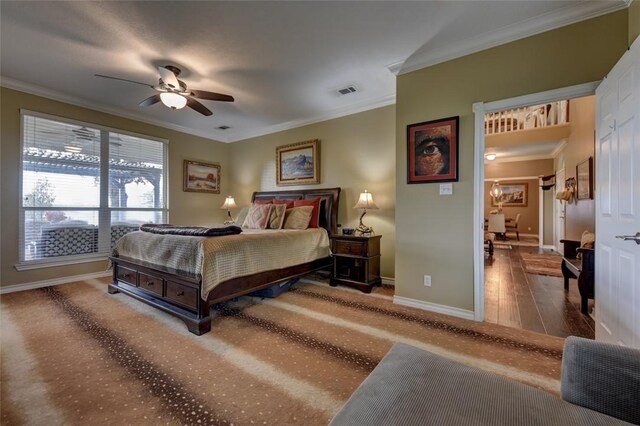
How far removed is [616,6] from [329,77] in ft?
8.36

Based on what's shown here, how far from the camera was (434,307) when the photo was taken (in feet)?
9.37

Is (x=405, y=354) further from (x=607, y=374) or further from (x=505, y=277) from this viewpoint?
(x=505, y=277)

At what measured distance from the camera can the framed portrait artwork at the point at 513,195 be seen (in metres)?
9.83

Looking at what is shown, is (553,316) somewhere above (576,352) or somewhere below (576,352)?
below

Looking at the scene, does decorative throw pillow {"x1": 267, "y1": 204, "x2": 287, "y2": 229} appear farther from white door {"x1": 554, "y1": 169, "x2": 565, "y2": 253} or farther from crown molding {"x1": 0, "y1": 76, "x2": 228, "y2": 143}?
white door {"x1": 554, "y1": 169, "x2": 565, "y2": 253}

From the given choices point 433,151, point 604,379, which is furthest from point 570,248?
point 604,379

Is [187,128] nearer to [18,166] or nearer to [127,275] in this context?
[18,166]

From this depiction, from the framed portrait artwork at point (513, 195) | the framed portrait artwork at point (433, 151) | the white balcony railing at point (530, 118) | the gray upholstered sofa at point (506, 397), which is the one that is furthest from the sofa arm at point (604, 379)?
the framed portrait artwork at point (513, 195)

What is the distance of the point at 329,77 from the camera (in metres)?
3.36

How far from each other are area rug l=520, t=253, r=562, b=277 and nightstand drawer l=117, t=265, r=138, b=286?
5.95 meters

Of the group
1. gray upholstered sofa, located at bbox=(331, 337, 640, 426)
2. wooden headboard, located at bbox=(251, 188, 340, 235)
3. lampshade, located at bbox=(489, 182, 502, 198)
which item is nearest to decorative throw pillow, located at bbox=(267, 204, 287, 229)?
wooden headboard, located at bbox=(251, 188, 340, 235)

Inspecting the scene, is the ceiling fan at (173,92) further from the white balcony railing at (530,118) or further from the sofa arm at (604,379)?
the white balcony railing at (530,118)

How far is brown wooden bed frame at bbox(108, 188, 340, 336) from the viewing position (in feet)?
7.86

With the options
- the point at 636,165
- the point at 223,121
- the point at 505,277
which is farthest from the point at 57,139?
the point at 505,277
